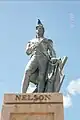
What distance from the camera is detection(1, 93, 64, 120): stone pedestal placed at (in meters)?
8.79

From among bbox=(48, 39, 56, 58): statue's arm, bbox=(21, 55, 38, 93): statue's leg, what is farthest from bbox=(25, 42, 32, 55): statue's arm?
bbox=(48, 39, 56, 58): statue's arm

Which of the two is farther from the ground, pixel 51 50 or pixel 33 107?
pixel 51 50

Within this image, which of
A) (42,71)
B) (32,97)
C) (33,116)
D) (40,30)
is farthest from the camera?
(40,30)

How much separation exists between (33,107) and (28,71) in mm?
1741

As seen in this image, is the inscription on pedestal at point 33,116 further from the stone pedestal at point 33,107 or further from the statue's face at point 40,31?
the statue's face at point 40,31

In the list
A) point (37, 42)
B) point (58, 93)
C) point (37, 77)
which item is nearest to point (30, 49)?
point (37, 42)

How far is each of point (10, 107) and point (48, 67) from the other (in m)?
2.35

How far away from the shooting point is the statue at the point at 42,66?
10000mm

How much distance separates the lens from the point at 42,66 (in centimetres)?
1045

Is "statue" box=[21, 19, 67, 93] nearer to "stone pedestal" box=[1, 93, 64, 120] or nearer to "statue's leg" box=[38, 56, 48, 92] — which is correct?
"statue's leg" box=[38, 56, 48, 92]

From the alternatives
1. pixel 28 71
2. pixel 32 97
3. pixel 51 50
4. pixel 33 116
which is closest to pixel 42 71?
pixel 28 71

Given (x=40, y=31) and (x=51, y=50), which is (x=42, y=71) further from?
(x=40, y=31)

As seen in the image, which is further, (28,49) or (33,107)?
(28,49)

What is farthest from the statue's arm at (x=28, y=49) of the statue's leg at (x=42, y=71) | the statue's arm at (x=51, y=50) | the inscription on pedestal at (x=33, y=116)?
the inscription on pedestal at (x=33, y=116)
